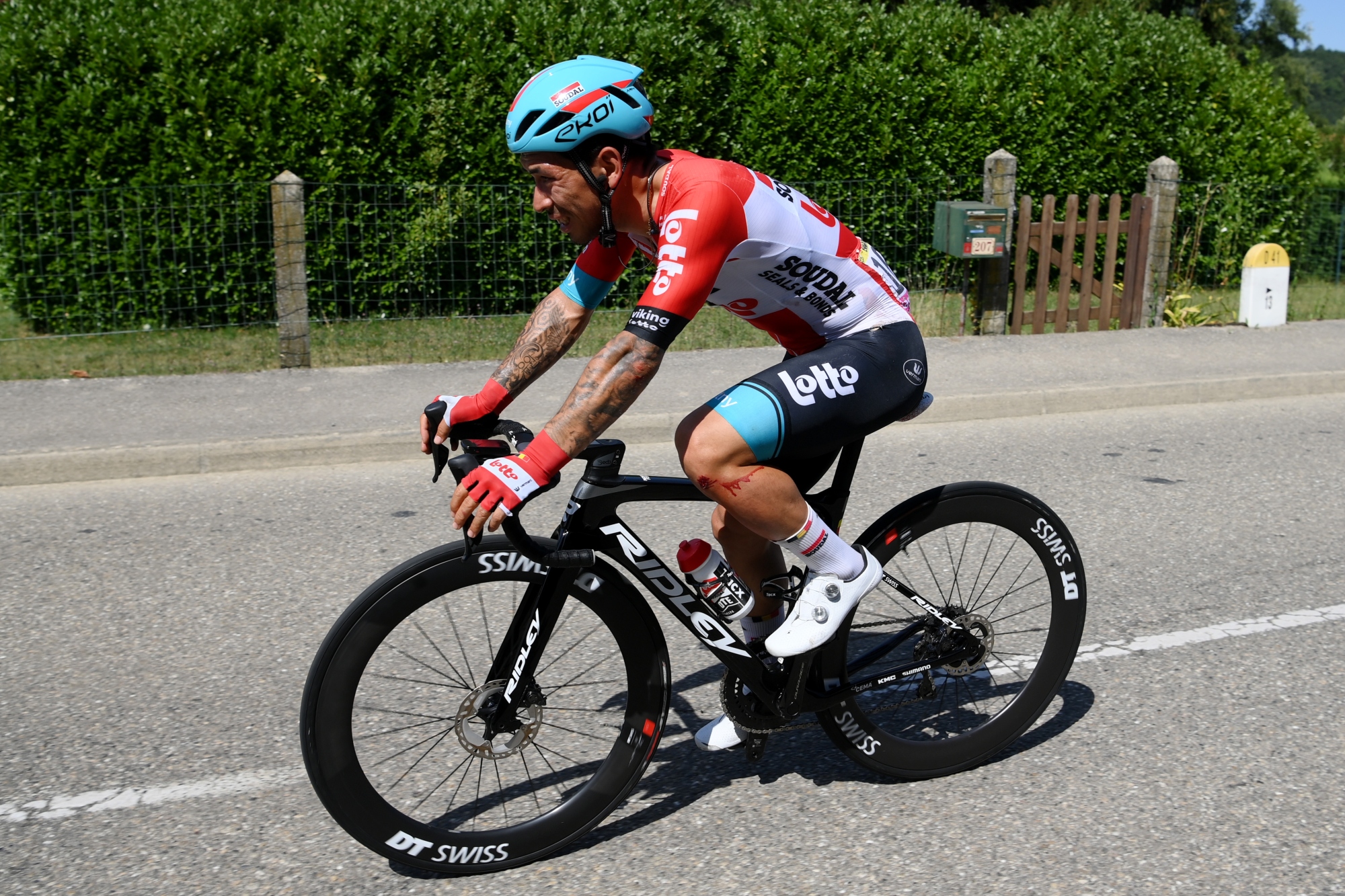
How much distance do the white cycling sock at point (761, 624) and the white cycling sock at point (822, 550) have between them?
11.0 inches

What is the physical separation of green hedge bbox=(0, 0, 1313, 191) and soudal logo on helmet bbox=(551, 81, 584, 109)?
881 centimetres

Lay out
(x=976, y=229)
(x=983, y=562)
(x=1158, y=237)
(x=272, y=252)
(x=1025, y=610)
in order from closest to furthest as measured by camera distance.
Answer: (x=983, y=562)
(x=1025, y=610)
(x=976, y=229)
(x=272, y=252)
(x=1158, y=237)

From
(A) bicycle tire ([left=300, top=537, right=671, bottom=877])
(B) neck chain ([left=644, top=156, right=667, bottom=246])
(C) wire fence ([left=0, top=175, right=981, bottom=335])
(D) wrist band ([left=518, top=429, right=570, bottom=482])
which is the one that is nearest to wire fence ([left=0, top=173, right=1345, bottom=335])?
(C) wire fence ([left=0, top=175, right=981, bottom=335])

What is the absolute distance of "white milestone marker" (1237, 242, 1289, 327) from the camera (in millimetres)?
11414

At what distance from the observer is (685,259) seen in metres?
2.73

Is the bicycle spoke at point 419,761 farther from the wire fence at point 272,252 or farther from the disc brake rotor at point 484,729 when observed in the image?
the wire fence at point 272,252

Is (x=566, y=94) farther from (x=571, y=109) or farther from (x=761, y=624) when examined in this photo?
(x=761, y=624)

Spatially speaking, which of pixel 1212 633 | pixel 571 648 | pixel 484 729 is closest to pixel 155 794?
pixel 484 729

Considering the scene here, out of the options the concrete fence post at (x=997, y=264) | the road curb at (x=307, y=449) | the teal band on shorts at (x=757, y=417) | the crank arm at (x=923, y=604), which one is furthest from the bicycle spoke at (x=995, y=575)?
the concrete fence post at (x=997, y=264)

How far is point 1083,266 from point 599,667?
30.2 ft

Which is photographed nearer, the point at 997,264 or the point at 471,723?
the point at 471,723

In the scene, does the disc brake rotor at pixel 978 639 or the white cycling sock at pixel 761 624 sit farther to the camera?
the disc brake rotor at pixel 978 639

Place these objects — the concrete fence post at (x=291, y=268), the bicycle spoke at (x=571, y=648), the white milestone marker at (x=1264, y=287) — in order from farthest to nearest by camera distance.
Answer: the white milestone marker at (x=1264, y=287), the concrete fence post at (x=291, y=268), the bicycle spoke at (x=571, y=648)

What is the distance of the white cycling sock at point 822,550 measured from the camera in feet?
9.91
